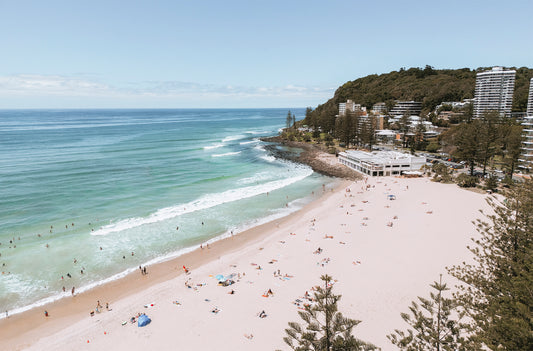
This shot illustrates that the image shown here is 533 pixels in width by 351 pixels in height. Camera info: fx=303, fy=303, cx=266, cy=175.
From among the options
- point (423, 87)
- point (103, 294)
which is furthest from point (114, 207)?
point (423, 87)

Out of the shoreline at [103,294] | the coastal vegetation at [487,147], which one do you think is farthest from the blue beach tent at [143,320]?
the coastal vegetation at [487,147]

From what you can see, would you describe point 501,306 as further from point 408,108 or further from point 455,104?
point 408,108

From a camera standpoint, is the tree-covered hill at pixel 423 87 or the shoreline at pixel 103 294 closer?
the shoreline at pixel 103 294

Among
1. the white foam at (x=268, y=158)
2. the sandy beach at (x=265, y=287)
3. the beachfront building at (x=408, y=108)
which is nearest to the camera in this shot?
the sandy beach at (x=265, y=287)

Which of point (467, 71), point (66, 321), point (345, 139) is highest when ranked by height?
point (467, 71)

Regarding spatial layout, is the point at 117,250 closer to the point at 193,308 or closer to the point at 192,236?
the point at 192,236

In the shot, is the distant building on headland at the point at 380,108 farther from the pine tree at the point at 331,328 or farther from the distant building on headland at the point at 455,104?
the pine tree at the point at 331,328

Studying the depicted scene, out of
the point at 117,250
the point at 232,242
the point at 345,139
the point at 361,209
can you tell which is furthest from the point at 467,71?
the point at 117,250
